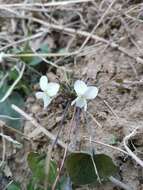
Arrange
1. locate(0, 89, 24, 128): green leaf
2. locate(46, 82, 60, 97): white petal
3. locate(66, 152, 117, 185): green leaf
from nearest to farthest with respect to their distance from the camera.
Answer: locate(66, 152, 117, 185): green leaf
locate(46, 82, 60, 97): white petal
locate(0, 89, 24, 128): green leaf

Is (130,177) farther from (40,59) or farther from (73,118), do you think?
(40,59)

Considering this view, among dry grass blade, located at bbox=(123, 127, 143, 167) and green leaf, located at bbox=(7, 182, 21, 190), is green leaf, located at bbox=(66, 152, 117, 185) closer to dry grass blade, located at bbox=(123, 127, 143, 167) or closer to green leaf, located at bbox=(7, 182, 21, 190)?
dry grass blade, located at bbox=(123, 127, 143, 167)

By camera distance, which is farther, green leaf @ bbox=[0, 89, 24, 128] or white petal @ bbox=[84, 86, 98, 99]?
green leaf @ bbox=[0, 89, 24, 128]

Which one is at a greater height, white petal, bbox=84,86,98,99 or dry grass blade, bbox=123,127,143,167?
white petal, bbox=84,86,98,99

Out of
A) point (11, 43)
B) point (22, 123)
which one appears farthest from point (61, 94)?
point (11, 43)

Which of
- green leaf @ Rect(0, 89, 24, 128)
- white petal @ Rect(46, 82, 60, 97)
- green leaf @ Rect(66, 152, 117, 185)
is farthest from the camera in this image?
green leaf @ Rect(0, 89, 24, 128)

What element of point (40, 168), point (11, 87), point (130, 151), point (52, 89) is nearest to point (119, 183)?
point (130, 151)

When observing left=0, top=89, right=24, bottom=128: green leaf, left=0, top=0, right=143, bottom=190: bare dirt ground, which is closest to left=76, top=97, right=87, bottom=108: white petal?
left=0, top=0, right=143, bottom=190: bare dirt ground

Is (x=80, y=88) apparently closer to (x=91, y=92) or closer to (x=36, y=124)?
(x=91, y=92)
